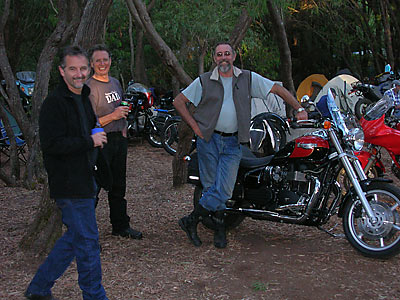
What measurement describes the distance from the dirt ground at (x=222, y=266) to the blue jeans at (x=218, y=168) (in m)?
0.51

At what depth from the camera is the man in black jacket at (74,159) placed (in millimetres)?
3355

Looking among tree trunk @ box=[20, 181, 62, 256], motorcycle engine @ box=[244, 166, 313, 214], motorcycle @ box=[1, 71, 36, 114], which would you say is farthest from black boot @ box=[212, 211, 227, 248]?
motorcycle @ box=[1, 71, 36, 114]

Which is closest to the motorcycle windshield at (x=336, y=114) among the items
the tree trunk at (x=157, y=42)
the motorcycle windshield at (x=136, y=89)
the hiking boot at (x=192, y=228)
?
the hiking boot at (x=192, y=228)

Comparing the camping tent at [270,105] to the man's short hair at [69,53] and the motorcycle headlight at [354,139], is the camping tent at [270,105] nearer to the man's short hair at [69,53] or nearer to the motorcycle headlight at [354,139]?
the motorcycle headlight at [354,139]

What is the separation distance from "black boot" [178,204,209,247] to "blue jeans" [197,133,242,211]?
123 millimetres

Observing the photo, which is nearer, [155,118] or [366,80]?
[155,118]

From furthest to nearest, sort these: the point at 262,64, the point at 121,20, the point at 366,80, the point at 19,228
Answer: the point at 262,64 → the point at 121,20 → the point at 366,80 → the point at 19,228

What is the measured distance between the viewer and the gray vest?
192 inches

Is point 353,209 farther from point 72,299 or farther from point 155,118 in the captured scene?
point 155,118

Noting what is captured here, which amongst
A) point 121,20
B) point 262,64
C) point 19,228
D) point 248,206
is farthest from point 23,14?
point 248,206

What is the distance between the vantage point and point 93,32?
16.6 ft

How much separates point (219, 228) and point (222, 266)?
0.59 meters

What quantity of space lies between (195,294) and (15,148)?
17.7 feet

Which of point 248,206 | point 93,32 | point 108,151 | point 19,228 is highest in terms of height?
point 93,32
